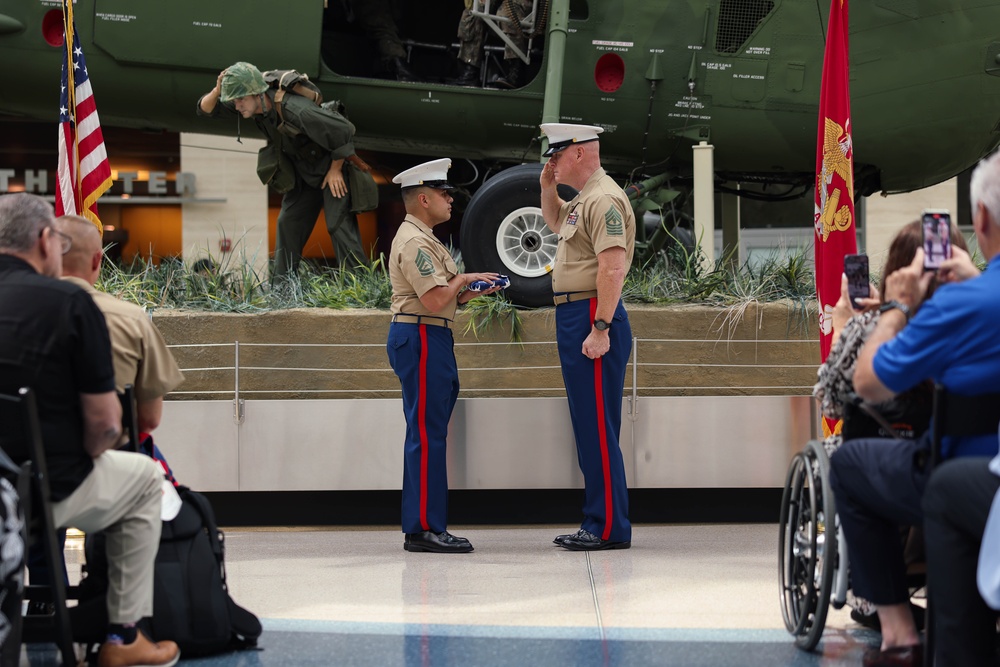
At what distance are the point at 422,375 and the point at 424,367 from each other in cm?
4

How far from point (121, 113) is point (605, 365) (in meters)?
4.60

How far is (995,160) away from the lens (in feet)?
9.29

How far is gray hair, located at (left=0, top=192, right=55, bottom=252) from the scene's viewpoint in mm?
3213

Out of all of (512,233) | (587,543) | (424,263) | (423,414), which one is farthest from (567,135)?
(587,543)

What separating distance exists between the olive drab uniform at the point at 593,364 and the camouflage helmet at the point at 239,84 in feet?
8.30

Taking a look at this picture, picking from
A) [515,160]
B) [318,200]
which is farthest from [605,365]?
[515,160]

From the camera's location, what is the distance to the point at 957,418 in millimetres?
2834

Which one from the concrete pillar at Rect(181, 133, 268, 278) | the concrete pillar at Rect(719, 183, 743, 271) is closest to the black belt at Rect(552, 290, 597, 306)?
the concrete pillar at Rect(719, 183, 743, 271)

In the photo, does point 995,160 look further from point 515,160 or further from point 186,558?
point 515,160

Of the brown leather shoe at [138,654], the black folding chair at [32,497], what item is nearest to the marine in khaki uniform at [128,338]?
the black folding chair at [32,497]

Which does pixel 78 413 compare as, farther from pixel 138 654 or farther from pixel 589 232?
pixel 589 232

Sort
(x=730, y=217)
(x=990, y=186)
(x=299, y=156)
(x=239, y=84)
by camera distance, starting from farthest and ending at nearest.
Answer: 1. (x=730, y=217)
2. (x=299, y=156)
3. (x=239, y=84)
4. (x=990, y=186)

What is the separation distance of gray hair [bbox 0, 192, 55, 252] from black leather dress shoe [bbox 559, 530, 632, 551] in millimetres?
2897

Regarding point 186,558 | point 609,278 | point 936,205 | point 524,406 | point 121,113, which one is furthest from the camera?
point 936,205
